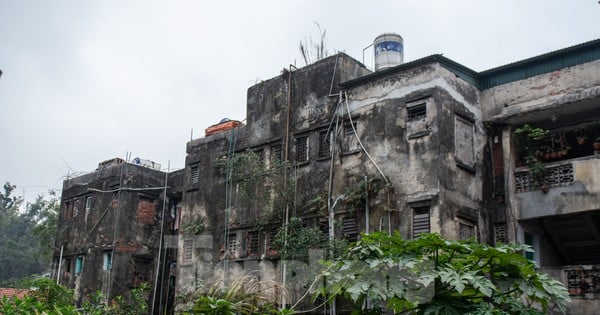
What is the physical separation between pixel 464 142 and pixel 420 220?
7.76 ft

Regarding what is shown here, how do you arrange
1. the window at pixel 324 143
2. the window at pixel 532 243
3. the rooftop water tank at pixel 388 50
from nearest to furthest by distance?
the window at pixel 532 243 < the window at pixel 324 143 < the rooftop water tank at pixel 388 50

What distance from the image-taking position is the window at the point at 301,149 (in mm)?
18109

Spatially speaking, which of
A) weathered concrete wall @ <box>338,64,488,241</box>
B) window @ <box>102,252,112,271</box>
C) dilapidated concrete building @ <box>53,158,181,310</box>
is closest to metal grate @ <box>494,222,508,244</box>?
weathered concrete wall @ <box>338,64,488,241</box>

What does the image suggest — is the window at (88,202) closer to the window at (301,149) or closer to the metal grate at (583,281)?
the window at (301,149)

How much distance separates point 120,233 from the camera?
78.4 ft

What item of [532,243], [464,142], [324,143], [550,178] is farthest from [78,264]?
[550,178]

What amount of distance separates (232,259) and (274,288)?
395 cm

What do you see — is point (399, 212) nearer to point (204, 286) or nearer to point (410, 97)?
point (410, 97)

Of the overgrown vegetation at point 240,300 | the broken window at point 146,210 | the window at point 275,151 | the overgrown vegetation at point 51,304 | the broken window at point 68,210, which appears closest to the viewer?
the overgrown vegetation at point 240,300

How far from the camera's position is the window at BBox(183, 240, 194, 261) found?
20312mm

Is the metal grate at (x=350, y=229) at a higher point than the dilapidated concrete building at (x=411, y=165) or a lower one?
lower

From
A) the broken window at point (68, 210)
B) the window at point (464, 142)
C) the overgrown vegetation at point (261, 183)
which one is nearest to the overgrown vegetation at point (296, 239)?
the overgrown vegetation at point (261, 183)

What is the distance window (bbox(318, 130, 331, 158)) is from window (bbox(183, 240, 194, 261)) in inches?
218

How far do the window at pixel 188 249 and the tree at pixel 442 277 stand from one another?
11254 millimetres
